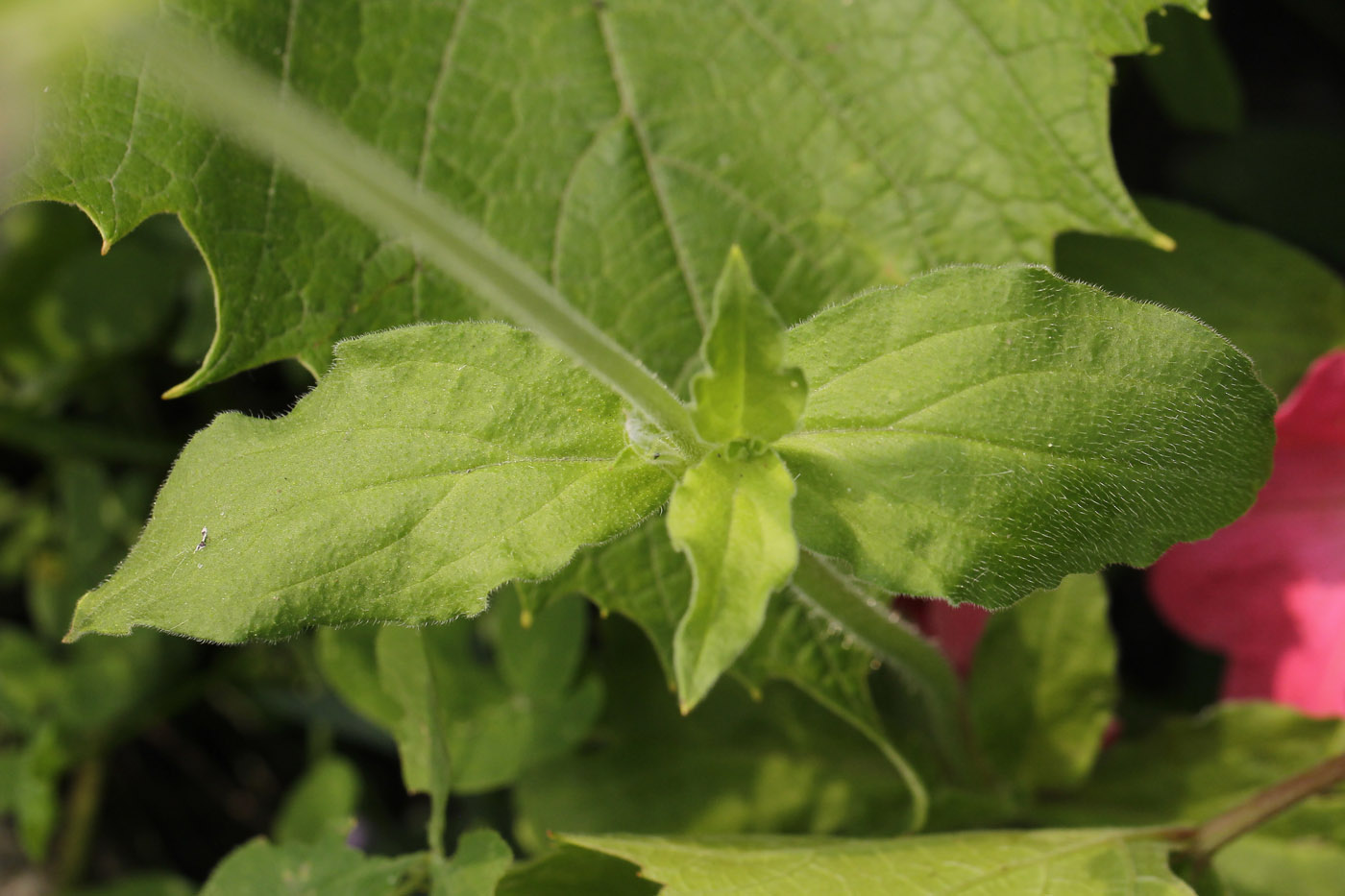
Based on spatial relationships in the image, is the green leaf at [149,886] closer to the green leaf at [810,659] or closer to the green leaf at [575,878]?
the green leaf at [575,878]

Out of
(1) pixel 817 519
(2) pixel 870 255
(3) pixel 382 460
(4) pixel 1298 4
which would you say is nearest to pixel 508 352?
(3) pixel 382 460

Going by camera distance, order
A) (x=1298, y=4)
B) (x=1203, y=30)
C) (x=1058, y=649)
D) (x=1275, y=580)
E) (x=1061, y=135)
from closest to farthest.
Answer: (x=1061, y=135) < (x=1058, y=649) < (x=1275, y=580) < (x=1203, y=30) < (x=1298, y=4)

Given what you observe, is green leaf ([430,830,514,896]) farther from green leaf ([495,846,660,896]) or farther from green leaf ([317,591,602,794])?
green leaf ([317,591,602,794])

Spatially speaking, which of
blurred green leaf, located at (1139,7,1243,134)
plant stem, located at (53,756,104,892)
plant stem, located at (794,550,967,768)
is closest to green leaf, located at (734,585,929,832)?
plant stem, located at (794,550,967,768)

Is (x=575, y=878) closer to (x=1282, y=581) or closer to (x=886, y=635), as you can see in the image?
(x=886, y=635)

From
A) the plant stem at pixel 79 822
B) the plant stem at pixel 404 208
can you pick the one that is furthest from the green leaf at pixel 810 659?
the plant stem at pixel 79 822

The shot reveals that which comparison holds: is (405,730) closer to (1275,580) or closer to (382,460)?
(382,460)
